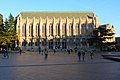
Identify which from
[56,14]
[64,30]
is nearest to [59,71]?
[64,30]

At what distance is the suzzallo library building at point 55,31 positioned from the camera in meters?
123

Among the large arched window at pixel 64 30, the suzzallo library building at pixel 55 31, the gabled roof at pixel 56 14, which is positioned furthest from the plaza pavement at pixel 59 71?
the gabled roof at pixel 56 14

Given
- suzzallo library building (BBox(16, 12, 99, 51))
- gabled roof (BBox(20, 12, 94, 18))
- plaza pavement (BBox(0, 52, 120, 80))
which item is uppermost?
gabled roof (BBox(20, 12, 94, 18))

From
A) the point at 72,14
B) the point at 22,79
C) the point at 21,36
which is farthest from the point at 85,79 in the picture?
the point at 72,14

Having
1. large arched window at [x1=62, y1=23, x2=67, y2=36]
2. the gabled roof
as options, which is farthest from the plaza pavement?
the gabled roof

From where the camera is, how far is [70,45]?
408 ft

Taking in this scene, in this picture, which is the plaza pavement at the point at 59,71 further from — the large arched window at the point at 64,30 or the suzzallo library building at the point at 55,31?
the large arched window at the point at 64,30

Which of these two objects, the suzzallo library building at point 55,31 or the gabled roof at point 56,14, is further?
the gabled roof at point 56,14

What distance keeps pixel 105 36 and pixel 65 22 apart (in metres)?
34.1

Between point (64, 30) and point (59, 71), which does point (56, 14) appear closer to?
point (64, 30)

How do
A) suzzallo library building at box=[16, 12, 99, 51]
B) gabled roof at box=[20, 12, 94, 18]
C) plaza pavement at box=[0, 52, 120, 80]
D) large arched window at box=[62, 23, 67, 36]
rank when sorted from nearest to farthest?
plaza pavement at box=[0, 52, 120, 80] → suzzallo library building at box=[16, 12, 99, 51] → large arched window at box=[62, 23, 67, 36] → gabled roof at box=[20, 12, 94, 18]

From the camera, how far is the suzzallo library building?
123062 mm

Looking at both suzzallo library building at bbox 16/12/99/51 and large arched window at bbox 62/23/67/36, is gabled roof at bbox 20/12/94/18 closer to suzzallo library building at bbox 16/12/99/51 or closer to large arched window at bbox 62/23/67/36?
suzzallo library building at bbox 16/12/99/51

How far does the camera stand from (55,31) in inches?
4966
